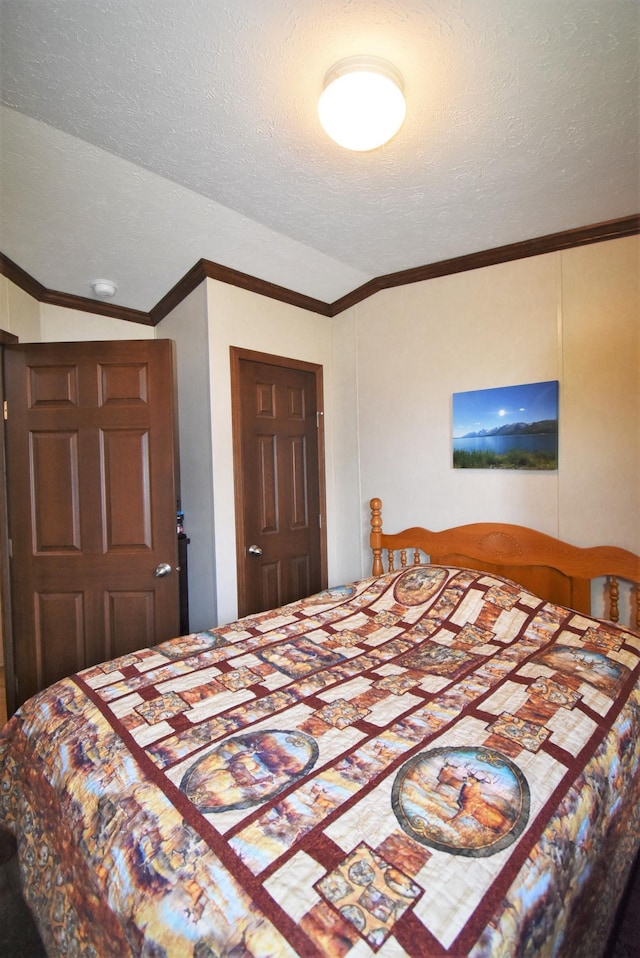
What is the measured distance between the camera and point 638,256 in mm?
1888

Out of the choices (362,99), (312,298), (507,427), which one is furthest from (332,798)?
(312,298)

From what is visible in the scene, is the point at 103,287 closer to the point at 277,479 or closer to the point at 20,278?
the point at 20,278

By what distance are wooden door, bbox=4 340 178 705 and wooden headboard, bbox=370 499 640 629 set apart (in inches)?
52.4

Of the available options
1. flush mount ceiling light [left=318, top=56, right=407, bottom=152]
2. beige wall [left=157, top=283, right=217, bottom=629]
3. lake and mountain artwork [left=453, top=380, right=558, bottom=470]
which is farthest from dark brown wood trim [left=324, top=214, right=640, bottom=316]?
flush mount ceiling light [left=318, top=56, right=407, bottom=152]

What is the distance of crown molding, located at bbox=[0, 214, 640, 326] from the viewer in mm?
1991

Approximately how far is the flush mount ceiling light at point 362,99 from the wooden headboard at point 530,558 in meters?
1.81

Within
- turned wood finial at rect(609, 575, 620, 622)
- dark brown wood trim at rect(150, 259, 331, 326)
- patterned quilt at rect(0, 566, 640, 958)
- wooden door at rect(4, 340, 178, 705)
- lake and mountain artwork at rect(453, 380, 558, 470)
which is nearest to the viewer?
patterned quilt at rect(0, 566, 640, 958)

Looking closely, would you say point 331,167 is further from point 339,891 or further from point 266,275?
point 339,891

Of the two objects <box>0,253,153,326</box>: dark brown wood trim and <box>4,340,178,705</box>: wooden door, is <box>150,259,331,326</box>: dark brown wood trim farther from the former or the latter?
<box>4,340,178,705</box>: wooden door

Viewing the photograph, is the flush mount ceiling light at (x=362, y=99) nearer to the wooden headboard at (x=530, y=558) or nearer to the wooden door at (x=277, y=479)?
the wooden door at (x=277, y=479)

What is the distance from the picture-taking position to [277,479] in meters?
2.78

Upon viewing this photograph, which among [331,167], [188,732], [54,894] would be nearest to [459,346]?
[331,167]

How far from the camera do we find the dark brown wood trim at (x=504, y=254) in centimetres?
193

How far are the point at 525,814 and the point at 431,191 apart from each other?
2.10 meters
